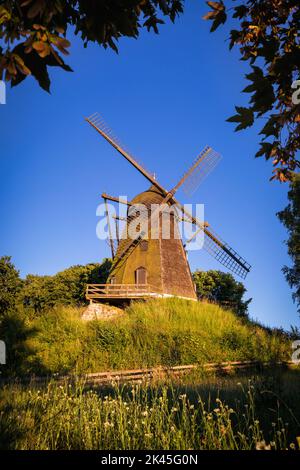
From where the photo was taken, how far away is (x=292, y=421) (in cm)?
507

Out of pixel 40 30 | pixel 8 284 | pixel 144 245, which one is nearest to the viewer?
pixel 40 30

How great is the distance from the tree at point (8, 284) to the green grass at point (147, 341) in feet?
22.8

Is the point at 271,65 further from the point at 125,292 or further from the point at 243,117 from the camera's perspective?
the point at 125,292

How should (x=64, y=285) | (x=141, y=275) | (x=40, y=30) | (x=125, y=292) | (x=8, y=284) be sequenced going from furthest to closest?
1. (x=64, y=285)
2. (x=8, y=284)
3. (x=141, y=275)
4. (x=125, y=292)
5. (x=40, y=30)

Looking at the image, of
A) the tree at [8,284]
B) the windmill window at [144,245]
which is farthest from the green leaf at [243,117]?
the tree at [8,284]

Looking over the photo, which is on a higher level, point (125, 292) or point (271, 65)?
point (125, 292)

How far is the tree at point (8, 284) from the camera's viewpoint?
992 inches

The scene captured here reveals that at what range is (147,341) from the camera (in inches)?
664

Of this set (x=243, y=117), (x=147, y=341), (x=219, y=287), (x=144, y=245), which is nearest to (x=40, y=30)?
(x=243, y=117)

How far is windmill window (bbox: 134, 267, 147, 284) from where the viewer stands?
2294cm

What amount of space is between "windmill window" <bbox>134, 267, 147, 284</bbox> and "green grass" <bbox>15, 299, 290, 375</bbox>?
3.45m

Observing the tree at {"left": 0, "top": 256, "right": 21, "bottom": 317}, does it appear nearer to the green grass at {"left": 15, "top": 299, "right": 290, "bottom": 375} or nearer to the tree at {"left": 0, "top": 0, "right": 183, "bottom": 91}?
the green grass at {"left": 15, "top": 299, "right": 290, "bottom": 375}

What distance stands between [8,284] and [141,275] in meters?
10.3

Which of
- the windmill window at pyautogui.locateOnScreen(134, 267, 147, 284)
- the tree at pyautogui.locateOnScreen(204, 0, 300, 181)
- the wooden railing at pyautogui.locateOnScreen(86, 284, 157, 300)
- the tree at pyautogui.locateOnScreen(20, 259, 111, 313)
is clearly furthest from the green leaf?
the tree at pyautogui.locateOnScreen(20, 259, 111, 313)
